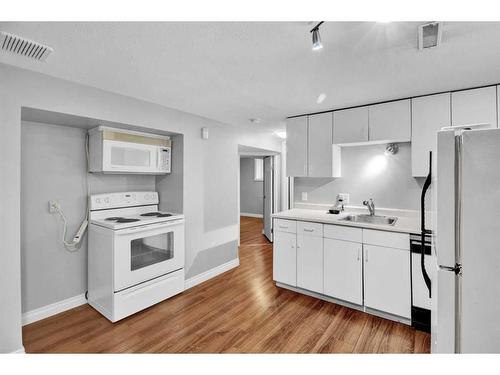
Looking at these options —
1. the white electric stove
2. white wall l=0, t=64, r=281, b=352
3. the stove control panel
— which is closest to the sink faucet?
white wall l=0, t=64, r=281, b=352

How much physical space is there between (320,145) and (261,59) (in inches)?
64.9

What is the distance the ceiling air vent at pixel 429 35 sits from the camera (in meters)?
1.40

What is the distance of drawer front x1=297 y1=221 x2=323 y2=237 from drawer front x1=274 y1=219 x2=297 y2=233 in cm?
6

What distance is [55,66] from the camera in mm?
1915

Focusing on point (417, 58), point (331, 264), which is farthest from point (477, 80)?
point (331, 264)

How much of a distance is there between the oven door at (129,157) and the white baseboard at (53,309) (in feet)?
4.59

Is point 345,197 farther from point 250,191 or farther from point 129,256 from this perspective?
point 250,191

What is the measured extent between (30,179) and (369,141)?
342 cm

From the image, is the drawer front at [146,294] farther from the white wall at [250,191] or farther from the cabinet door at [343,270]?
the white wall at [250,191]

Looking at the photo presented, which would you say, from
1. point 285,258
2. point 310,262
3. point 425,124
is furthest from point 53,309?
point 425,124

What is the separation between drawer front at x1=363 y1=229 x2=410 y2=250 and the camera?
232cm

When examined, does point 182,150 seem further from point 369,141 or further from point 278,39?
point 369,141

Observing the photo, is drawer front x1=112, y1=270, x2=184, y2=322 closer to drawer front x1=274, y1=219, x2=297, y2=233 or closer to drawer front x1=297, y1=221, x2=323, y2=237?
drawer front x1=274, y1=219, x2=297, y2=233

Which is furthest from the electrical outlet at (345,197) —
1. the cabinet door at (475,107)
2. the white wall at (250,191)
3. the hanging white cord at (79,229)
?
the white wall at (250,191)
